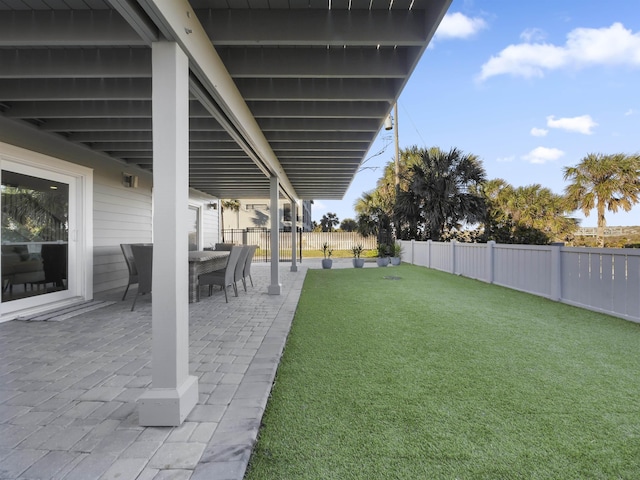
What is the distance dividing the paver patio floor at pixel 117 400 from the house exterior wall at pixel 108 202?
2148mm

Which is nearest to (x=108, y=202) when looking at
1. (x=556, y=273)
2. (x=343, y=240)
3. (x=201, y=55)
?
(x=201, y=55)


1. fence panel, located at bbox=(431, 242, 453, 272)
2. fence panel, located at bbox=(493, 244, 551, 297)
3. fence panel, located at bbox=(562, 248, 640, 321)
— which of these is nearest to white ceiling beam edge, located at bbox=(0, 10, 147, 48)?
fence panel, located at bbox=(562, 248, 640, 321)

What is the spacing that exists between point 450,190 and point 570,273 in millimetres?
7372

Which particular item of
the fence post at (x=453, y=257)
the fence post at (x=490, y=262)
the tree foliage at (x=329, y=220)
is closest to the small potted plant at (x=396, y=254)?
the fence post at (x=453, y=257)

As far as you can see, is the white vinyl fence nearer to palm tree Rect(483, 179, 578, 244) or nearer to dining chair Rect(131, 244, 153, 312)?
dining chair Rect(131, 244, 153, 312)

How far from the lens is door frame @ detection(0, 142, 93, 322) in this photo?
15.3ft

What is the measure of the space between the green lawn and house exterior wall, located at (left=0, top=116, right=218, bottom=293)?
4098 mm

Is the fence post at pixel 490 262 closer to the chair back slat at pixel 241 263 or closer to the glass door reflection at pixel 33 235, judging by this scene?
the chair back slat at pixel 241 263

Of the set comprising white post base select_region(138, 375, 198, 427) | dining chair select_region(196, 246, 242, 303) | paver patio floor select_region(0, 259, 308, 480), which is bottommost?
paver patio floor select_region(0, 259, 308, 480)

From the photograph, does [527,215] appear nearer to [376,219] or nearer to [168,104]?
[376,219]

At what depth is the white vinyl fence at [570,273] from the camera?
4.29m

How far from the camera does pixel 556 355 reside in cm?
303

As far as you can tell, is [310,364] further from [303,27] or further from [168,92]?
[303,27]

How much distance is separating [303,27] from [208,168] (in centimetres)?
524
